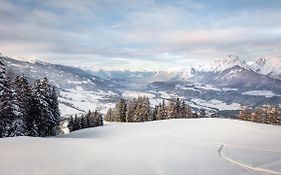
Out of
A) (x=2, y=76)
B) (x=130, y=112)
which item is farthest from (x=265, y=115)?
(x=2, y=76)

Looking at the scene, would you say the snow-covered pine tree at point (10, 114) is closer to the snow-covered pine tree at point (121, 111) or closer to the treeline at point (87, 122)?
the treeline at point (87, 122)

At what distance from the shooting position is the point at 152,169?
16469 mm

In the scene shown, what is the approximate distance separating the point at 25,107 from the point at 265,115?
62.0 meters

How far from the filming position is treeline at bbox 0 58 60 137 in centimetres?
4481

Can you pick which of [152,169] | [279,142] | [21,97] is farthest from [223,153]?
[21,97]

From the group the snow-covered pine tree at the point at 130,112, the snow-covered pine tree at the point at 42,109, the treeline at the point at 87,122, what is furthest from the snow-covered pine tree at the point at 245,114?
the snow-covered pine tree at the point at 42,109

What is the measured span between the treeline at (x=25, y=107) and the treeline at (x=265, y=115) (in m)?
51.4

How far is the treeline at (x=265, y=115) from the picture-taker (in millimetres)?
89062

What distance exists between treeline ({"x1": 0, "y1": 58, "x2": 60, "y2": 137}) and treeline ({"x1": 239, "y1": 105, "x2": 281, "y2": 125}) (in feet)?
169

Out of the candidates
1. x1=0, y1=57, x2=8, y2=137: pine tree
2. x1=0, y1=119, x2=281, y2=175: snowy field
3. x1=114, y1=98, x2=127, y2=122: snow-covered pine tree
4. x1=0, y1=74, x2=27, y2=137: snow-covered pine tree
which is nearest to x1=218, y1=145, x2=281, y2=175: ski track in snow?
x1=0, y1=119, x2=281, y2=175: snowy field

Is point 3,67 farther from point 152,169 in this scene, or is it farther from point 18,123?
point 152,169

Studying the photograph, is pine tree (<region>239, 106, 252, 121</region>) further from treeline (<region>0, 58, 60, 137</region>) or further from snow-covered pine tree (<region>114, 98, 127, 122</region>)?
treeline (<region>0, 58, 60, 137</region>)

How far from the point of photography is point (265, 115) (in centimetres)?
9156

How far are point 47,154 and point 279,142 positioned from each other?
18.1 m
